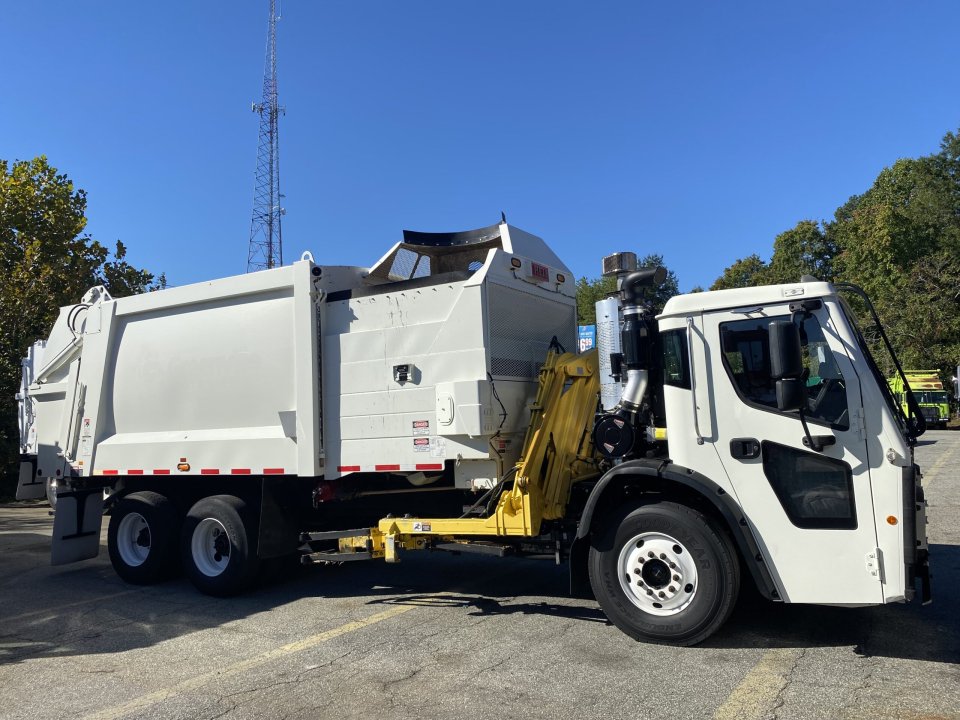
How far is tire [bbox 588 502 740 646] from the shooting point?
4824 mm

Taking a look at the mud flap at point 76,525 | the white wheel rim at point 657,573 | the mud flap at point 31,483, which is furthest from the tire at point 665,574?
the mud flap at point 31,483

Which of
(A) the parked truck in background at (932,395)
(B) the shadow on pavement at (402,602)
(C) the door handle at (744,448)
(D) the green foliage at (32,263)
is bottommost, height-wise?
(B) the shadow on pavement at (402,602)

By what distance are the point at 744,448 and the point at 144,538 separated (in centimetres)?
639

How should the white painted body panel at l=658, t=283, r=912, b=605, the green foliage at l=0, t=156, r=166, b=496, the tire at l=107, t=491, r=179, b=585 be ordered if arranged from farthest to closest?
the green foliage at l=0, t=156, r=166, b=496
the tire at l=107, t=491, r=179, b=585
the white painted body panel at l=658, t=283, r=912, b=605

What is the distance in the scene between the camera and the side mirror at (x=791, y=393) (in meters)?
4.53

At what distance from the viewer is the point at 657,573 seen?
505cm

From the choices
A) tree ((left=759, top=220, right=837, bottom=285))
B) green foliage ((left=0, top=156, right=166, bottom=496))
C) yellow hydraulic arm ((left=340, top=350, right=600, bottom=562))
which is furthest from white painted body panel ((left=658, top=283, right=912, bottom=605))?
tree ((left=759, top=220, right=837, bottom=285))

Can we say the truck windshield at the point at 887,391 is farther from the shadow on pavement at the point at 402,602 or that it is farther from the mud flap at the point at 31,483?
the mud flap at the point at 31,483

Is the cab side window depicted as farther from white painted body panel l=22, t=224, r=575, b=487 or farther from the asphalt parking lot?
white painted body panel l=22, t=224, r=575, b=487

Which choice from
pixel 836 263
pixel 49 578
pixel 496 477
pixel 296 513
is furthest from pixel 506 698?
pixel 836 263

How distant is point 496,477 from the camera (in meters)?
5.84

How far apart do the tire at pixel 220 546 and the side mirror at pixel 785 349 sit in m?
5.07

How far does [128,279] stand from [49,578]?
1546 centimetres

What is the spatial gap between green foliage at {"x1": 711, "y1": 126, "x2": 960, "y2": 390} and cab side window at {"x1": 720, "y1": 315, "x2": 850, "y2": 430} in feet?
123
